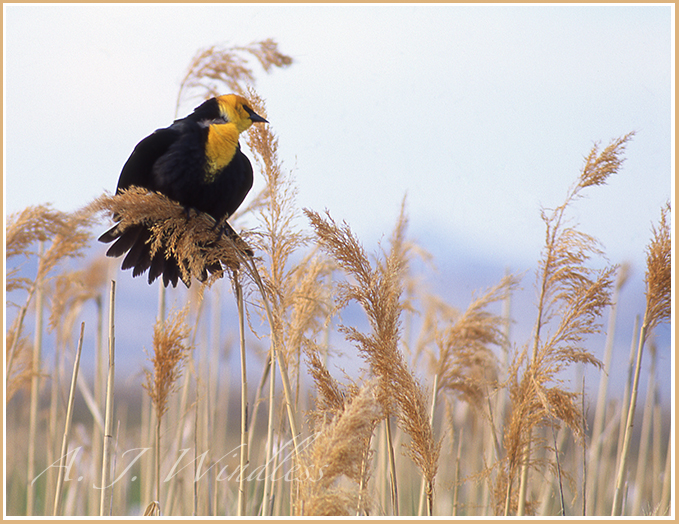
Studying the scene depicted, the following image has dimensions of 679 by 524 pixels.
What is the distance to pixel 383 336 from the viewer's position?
1313 mm

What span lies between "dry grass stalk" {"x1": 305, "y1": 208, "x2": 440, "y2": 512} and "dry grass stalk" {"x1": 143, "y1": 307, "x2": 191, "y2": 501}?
0.44 metres

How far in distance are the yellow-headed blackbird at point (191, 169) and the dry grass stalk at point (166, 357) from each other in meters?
0.34

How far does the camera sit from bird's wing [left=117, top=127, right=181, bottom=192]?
1775 millimetres

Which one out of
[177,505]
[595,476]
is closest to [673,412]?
[595,476]

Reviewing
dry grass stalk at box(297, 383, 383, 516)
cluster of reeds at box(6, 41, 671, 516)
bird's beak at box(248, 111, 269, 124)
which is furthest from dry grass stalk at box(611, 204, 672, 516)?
bird's beak at box(248, 111, 269, 124)

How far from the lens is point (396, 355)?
1.30m

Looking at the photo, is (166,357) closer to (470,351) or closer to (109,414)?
(109,414)

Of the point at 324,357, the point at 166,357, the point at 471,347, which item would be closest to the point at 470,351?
the point at 471,347

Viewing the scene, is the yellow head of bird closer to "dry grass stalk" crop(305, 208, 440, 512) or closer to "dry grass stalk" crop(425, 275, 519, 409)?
"dry grass stalk" crop(305, 208, 440, 512)

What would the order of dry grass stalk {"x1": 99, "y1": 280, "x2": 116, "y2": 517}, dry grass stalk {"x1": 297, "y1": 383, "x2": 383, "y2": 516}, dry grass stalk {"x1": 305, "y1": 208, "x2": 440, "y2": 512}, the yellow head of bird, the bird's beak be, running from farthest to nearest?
the yellow head of bird → the bird's beak → dry grass stalk {"x1": 99, "y1": 280, "x2": 116, "y2": 517} → dry grass stalk {"x1": 305, "y1": 208, "x2": 440, "y2": 512} → dry grass stalk {"x1": 297, "y1": 383, "x2": 383, "y2": 516}

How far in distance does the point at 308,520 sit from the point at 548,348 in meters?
0.78

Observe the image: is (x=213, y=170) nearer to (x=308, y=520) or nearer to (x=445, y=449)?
(x=308, y=520)

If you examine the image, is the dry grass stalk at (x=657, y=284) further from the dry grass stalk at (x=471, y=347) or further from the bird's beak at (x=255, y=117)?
the bird's beak at (x=255, y=117)

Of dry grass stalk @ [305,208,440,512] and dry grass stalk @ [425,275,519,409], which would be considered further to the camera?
dry grass stalk @ [425,275,519,409]
